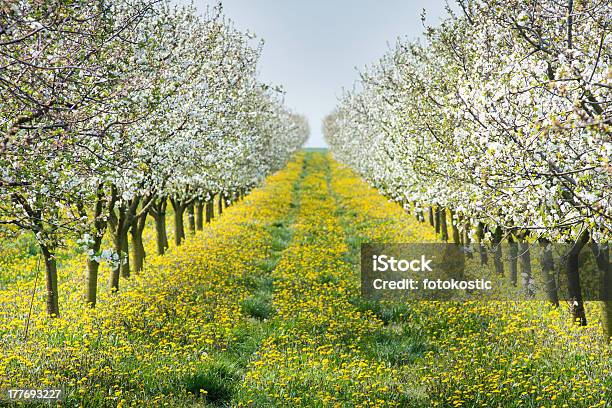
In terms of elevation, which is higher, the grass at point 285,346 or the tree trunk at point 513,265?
the tree trunk at point 513,265

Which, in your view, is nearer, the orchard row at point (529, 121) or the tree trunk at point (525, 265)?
the orchard row at point (529, 121)

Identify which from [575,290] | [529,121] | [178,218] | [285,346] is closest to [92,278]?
[285,346]

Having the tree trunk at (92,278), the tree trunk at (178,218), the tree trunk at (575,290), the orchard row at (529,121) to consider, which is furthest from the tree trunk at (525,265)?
the tree trunk at (178,218)

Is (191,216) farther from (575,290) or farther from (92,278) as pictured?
(575,290)

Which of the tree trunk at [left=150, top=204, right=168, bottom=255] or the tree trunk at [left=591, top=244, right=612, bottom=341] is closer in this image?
the tree trunk at [left=591, top=244, right=612, bottom=341]

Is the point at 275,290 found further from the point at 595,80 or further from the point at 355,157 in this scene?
the point at 355,157

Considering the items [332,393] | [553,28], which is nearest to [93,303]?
[332,393]

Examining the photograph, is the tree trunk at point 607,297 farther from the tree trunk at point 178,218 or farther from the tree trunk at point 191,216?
the tree trunk at point 191,216

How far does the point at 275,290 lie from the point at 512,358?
722cm

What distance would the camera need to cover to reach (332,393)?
31.3 feet

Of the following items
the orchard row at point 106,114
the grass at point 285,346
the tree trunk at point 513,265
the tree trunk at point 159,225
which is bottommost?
the grass at point 285,346

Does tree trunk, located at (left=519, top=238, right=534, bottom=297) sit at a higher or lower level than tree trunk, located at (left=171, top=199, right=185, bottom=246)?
lower

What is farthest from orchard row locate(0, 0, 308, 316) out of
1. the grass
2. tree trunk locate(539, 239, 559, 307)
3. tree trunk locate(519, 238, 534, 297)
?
tree trunk locate(539, 239, 559, 307)

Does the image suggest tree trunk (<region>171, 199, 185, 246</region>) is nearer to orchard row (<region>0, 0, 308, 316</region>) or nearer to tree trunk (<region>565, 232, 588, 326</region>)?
orchard row (<region>0, 0, 308, 316</region>)
